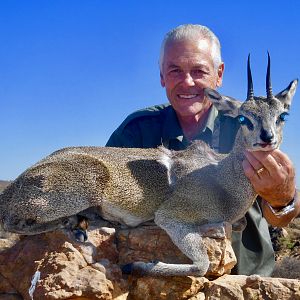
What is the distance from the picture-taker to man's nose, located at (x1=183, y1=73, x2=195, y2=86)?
30.5 feet

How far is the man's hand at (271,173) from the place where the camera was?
6.77 meters

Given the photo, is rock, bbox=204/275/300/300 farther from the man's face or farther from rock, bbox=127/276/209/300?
the man's face

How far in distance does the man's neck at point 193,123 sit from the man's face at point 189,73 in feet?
0.58

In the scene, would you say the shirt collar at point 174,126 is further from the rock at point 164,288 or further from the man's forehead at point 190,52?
the rock at point 164,288

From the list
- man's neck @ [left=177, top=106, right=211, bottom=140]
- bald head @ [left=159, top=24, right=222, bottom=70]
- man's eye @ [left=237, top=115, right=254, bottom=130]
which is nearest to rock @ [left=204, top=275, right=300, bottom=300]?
man's eye @ [left=237, top=115, right=254, bottom=130]

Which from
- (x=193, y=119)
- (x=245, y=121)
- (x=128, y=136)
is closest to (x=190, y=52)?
(x=193, y=119)

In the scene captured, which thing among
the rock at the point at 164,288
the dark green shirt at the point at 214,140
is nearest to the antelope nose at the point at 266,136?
the rock at the point at 164,288

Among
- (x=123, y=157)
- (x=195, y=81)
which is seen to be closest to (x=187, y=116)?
(x=195, y=81)

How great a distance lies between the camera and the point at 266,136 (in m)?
6.43

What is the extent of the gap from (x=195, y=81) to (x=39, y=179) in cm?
384

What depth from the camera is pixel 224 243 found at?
21.8 ft

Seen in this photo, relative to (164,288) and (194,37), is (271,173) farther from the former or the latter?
(194,37)

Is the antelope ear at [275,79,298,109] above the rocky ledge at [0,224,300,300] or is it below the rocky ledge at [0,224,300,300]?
above

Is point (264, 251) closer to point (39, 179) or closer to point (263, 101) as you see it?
point (263, 101)
